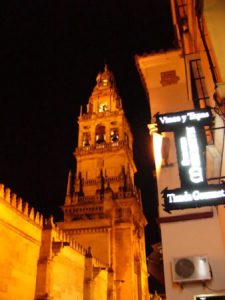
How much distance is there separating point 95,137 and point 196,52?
3369 centimetres

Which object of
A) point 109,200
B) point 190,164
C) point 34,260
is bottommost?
point 190,164

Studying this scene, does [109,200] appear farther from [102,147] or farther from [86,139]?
[86,139]

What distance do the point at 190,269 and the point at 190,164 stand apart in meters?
5.16

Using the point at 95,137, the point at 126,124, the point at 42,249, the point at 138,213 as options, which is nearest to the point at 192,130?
the point at 42,249

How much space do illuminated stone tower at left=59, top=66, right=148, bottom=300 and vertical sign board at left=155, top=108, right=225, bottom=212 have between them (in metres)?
25.4

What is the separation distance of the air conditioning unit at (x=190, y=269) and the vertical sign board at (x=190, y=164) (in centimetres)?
461

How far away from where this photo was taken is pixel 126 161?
44.4 meters

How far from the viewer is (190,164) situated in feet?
25.2

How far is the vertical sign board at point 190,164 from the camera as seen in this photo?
709cm

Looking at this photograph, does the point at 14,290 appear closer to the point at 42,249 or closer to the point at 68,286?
the point at 42,249

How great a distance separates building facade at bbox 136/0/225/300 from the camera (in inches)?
310

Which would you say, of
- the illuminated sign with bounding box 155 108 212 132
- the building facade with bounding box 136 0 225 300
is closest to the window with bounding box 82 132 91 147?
the building facade with bounding box 136 0 225 300

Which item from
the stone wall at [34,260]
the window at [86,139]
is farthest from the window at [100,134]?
the stone wall at [34,260]

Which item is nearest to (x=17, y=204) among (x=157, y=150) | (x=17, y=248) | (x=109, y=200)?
(x=17, y=248)
